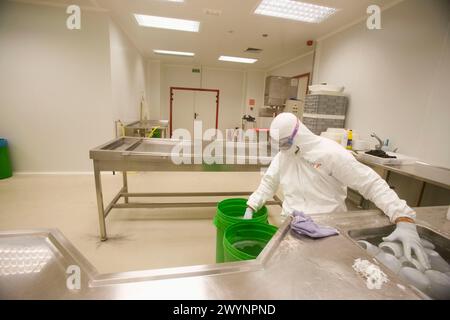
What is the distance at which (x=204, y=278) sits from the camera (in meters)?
0.61

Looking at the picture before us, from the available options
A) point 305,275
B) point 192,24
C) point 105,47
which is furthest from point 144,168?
point 192,24

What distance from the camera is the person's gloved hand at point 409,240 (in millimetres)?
869

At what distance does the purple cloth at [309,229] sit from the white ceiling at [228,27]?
3.05 m

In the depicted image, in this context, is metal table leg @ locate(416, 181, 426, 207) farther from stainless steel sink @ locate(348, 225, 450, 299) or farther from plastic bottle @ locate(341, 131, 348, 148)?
stainless steel sink @ locate(348, 225, 450, 299)

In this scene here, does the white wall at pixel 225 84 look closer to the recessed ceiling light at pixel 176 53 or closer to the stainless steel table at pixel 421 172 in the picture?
the recessed ceiling light at pixel 176 53

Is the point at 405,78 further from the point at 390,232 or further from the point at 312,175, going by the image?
the point at 390,232

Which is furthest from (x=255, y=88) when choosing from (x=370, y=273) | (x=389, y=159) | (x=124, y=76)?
(x=370, y=273)

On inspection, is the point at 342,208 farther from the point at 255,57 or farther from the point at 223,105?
the point at 223,105

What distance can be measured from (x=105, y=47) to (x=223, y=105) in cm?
496

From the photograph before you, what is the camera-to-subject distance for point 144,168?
6.80ft

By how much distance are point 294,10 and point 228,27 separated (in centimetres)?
119

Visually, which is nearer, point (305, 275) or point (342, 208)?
point (305, 275)

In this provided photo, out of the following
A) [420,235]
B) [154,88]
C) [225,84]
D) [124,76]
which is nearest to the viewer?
[420,235]
